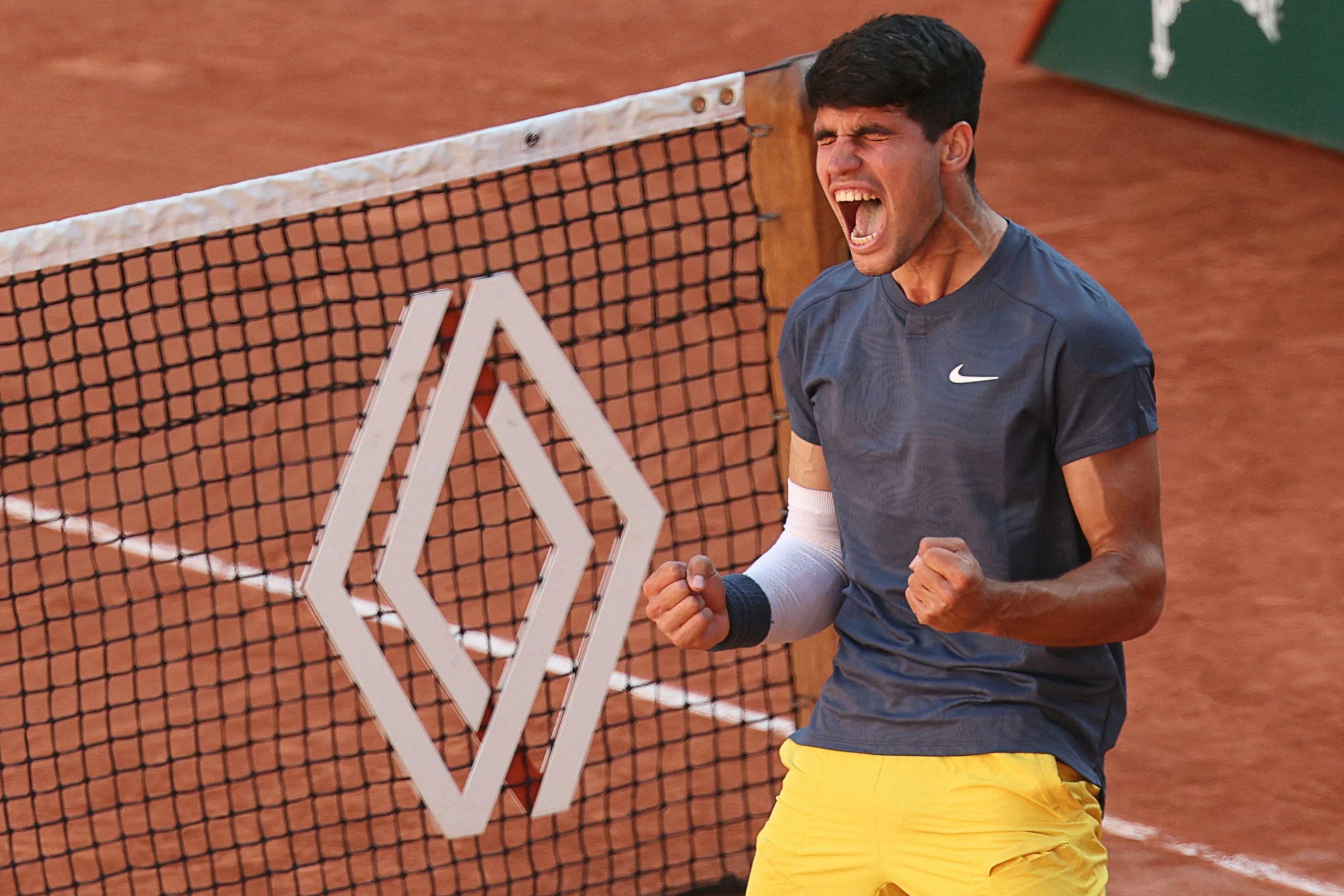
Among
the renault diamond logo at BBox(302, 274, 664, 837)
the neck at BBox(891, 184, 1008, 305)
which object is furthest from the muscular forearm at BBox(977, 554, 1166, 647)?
the renault diamond logo at BBox(302, 274, 664, 837)

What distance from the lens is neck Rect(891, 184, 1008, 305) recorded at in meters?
2.95

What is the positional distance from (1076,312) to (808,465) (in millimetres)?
679

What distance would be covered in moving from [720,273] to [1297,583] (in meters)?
3.76

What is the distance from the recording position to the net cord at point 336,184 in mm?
4156

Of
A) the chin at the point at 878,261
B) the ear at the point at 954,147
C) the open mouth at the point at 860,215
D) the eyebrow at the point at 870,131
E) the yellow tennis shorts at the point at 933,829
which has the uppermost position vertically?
the eyebrow at the point at 870,131

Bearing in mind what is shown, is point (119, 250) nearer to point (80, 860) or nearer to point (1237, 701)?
point (80, 860)

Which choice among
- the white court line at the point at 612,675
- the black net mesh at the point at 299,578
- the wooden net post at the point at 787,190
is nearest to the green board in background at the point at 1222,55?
the black net mesh at the point at 299,578

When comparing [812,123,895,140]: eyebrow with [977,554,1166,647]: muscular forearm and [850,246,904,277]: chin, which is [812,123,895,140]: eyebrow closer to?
[850,246,904,277]: chin

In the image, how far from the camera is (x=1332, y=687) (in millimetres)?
6207

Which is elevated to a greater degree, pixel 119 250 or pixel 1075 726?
pixel 119 250

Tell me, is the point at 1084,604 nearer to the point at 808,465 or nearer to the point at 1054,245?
the point at 808,465

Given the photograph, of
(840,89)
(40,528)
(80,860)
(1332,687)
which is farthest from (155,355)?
Answer: (840,89)

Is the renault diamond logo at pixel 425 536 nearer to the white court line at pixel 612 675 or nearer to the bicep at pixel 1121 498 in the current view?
the white court line at pixel 612 675

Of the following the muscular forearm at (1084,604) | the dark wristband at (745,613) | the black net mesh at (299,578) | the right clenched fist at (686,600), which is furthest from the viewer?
the black net mesh at (299,578)
